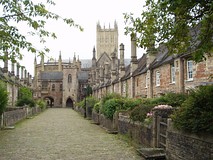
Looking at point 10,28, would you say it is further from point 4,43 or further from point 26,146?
point 26,146

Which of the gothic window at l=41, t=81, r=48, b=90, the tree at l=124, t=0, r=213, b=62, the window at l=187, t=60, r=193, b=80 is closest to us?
the tree at l=124, t=0, r=213, b=62

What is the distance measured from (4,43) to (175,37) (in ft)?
15.9

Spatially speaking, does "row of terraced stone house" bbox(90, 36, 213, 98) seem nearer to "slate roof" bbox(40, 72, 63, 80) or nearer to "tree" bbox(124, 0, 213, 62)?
"tree" bbox(124, 0, 213, 62)

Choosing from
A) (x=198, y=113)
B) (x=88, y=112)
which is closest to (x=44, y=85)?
(x=88, y=112)

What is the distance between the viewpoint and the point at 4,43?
883 cm

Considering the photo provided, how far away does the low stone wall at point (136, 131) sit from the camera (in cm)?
1257

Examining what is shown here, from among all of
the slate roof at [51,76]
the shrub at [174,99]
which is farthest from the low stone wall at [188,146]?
the slate roof at [51,76]

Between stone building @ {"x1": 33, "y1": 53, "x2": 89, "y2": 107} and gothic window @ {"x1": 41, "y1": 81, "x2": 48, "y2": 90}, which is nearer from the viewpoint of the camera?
stone building @ {"x1": 33, "y1": 53, "x2": 89, "y2": 107}

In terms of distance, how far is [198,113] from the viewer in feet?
26.2

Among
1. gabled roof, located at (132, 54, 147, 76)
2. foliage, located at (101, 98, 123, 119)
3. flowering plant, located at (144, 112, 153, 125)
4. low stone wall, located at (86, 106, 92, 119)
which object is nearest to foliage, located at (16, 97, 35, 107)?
low stone wall, located at (86, 106, 92, 119)

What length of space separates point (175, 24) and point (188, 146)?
339 cm

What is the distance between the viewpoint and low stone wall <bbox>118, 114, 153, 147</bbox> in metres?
12.6

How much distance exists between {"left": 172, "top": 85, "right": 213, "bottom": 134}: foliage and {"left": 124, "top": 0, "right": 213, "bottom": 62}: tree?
4.15 ft

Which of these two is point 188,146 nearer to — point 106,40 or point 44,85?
point 44,85
